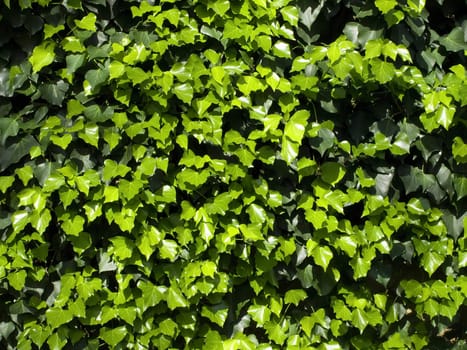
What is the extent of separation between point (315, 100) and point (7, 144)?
4.90 ft

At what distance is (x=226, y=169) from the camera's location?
9.02 ft

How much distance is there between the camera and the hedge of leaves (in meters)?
2.70

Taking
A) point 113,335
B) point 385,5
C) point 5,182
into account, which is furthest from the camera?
point 113,335

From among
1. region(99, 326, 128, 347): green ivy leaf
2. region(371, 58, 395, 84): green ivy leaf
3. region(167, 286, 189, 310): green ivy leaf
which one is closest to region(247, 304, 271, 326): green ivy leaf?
region(167, 286, 189, 310): green ivy leaf

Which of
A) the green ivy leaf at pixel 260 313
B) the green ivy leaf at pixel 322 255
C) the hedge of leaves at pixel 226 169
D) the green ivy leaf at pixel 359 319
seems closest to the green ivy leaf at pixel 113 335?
the hedge of leaves at pixel 226 169

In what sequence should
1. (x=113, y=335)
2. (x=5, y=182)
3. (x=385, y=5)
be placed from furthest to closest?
(x=113, y=335) → (x=5, y=182) → (x=385, y=5)

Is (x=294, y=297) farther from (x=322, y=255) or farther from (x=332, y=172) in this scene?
(x=332, y=172)

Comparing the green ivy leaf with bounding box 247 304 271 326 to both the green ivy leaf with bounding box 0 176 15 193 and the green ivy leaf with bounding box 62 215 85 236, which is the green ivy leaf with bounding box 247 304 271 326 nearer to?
the green ivy leaf with bounding box 62 215 85 236

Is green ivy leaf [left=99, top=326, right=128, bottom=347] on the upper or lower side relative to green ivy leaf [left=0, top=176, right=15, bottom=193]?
lower

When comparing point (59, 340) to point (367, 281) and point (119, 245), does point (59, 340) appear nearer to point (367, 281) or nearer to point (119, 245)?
point (119, 245)

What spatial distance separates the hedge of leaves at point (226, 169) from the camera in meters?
2.70

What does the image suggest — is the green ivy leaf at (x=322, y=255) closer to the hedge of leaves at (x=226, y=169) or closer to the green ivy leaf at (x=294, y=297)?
the hedge of leaves at (x=226, y=169)

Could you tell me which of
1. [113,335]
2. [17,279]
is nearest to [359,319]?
[113,335]

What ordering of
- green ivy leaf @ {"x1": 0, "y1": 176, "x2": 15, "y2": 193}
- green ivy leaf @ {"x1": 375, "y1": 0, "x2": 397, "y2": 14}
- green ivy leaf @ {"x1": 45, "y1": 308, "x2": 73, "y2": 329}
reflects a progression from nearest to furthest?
green ivy leaf @ {"x1": 375, "y1": 0, "x2": 397, "y2": 14} → green ivy leaf @ {"x1": 0, "y1": 176, "x2": 15, "y2": 193} → green ivy leaf @ {"x1": 45, "y1": 308, "x2": 73, "y2": 329}
